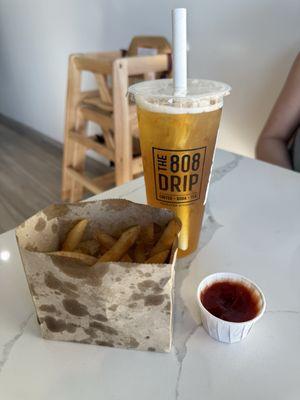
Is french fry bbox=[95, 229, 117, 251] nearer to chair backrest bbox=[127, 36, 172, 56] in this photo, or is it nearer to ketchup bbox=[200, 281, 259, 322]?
ketchup bbox=[200, 281, 259, 322]

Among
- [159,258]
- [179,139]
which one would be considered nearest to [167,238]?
[159,258]

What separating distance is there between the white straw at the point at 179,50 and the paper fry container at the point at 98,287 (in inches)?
6.2

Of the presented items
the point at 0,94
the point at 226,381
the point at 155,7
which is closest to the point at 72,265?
the point at 226,381

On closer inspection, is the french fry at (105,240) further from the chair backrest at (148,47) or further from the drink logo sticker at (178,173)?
the chair backrest at (148,47)

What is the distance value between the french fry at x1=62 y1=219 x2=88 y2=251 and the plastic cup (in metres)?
0.13

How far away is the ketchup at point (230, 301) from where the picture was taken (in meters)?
0.42

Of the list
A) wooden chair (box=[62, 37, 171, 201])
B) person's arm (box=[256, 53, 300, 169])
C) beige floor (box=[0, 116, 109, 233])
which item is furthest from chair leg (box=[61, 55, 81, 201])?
person's arm (box=[256, 53, 300, 169])

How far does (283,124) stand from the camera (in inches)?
45.3

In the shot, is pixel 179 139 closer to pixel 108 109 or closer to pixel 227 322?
pixel 227 322

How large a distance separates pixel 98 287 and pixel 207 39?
4.56 feet

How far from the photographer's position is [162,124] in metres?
0.47

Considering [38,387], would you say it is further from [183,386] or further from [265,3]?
[265,3]

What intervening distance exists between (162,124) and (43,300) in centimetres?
25

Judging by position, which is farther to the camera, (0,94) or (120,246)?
(0,94)
